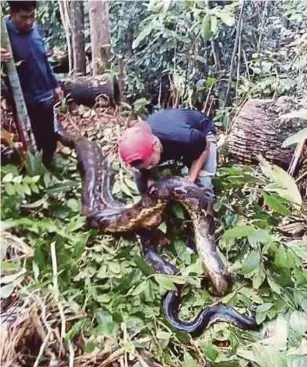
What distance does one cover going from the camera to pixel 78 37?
112cm

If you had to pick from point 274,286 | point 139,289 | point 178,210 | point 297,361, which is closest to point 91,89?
point 178,210

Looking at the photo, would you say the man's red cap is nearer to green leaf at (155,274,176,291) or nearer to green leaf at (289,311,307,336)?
green leaf at (155,274,176,291)

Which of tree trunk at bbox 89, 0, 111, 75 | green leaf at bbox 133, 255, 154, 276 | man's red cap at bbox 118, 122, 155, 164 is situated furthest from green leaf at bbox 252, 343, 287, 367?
tree trunk at bbox 89, 0, 111, 75

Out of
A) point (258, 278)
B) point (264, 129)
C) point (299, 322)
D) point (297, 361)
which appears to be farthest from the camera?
point (264, 129)

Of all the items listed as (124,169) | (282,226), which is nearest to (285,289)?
(282,226)

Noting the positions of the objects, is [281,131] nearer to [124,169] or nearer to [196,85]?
[196,85]

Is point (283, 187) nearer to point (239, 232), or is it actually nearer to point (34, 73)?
point (239, 232)

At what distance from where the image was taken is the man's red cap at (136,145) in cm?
105

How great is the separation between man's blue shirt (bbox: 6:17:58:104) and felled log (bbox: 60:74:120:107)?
0.05 metres

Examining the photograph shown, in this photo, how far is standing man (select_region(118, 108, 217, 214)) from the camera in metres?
1.06

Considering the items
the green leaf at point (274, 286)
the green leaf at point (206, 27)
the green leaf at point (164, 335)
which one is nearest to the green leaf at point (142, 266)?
the green leaf at point (164, 335)

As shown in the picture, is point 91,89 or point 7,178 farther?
point 91,89

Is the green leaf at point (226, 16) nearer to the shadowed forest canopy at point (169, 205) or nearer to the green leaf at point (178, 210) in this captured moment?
the shadowed forest canopy at point (169, 205)

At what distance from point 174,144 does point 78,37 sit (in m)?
0.27
